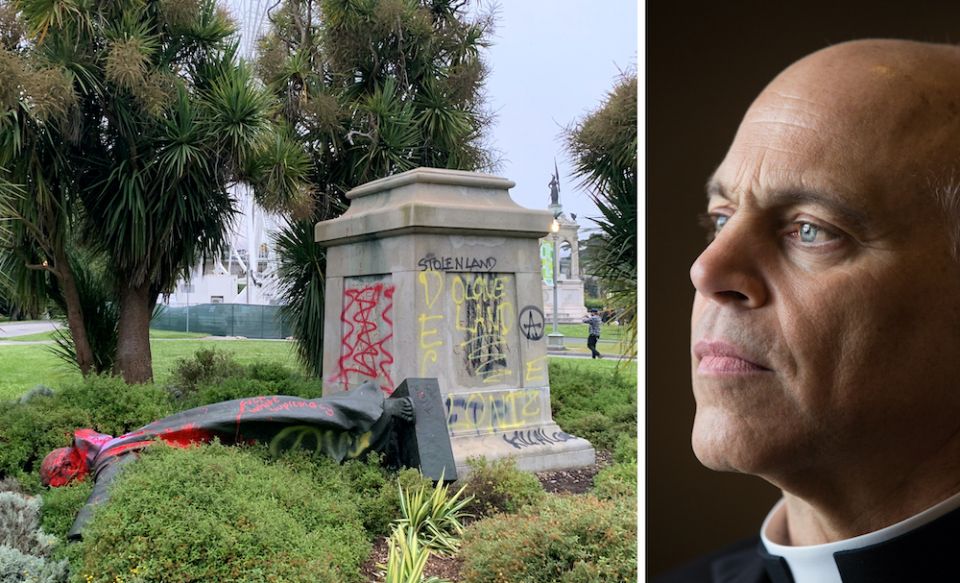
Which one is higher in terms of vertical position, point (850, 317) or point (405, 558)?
point (850, 317)

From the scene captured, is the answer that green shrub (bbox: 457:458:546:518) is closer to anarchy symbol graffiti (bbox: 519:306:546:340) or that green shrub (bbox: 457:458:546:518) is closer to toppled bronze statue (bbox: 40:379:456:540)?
toppled bronze statue (bbox: 40:379:456:540)

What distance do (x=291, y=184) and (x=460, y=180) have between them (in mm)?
922

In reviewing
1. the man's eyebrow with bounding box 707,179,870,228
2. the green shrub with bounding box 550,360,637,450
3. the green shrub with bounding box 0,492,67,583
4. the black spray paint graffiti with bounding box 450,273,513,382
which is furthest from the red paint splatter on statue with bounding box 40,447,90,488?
the man's eyebrow with bounding box 707,179,870,228

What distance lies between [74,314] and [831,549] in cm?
371

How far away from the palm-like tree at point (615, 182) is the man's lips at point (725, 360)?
301 cm

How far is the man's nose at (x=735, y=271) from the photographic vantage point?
142 cm

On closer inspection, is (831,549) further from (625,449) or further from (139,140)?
(139,140)

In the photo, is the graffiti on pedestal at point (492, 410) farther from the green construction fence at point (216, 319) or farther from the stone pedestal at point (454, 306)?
the green construction fence at point (216, 319)

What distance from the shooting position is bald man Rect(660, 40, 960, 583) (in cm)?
133

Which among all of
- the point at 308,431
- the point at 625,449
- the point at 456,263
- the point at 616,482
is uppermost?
the point at 456,263

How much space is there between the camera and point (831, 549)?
4.72 ft

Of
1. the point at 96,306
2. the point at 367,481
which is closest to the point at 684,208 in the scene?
the point at 367,481

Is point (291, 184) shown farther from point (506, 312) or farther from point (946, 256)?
point (946, 256)

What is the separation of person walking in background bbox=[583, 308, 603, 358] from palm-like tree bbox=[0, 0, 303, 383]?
1804mm
